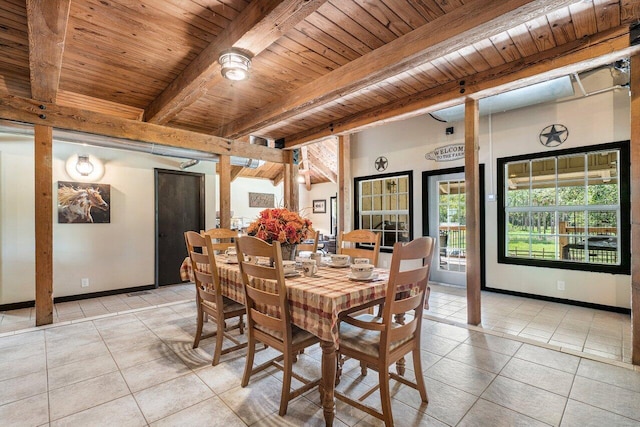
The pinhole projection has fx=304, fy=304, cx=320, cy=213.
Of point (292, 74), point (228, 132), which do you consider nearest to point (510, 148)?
point (292, 74)

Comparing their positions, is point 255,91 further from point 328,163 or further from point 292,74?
point 328,163

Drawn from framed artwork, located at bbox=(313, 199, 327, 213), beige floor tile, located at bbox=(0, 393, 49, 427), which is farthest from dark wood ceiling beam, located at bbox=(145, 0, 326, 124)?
framed artwork, located at bbox=(313, 199, 327, 213)

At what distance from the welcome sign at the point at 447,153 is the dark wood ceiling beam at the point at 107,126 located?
2.97 metres

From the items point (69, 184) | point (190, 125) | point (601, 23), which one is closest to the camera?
point (601, 23)

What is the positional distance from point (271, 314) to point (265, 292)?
7.6 inches

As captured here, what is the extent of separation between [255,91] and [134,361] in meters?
2.99

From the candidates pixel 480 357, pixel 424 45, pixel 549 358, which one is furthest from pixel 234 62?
pixel 549 358

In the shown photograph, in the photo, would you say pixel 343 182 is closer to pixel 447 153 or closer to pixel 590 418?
pixel 447 153

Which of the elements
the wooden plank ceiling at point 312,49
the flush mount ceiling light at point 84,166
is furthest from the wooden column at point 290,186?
the flush mount ceiling light at point 84,166

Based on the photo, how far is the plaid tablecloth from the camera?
159 cm

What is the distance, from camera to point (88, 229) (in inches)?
178

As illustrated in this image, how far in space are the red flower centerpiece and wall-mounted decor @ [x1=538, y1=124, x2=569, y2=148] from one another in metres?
3.76

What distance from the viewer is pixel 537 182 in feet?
14.1

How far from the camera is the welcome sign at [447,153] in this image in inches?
189
